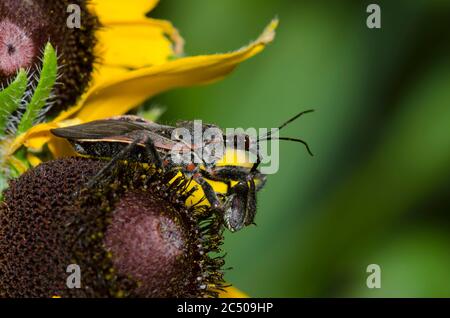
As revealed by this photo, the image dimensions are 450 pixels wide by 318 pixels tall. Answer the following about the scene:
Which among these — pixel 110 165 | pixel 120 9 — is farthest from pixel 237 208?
pixel 120 9

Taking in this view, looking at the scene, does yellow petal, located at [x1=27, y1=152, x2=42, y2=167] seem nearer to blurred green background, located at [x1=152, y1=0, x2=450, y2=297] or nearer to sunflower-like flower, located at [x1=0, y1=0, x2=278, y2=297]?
sunflower-like flower, located at [x1=0, y1=0, x2=278, y2=297]

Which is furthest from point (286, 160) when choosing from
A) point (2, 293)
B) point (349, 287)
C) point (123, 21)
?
point (2, 293)

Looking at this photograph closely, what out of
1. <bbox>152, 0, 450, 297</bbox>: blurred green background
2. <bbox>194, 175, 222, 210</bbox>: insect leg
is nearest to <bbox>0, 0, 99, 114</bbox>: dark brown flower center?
<bbox>194, 175, 222, 210</bbox>: insect leg

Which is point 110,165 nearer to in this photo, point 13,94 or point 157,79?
point 13,94

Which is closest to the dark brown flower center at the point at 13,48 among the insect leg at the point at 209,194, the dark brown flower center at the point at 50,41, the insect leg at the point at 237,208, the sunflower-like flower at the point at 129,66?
the dark brown flower center at the point at 50,41

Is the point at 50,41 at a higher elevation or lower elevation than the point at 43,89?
higher

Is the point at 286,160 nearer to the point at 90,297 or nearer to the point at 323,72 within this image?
the point at 323,72
